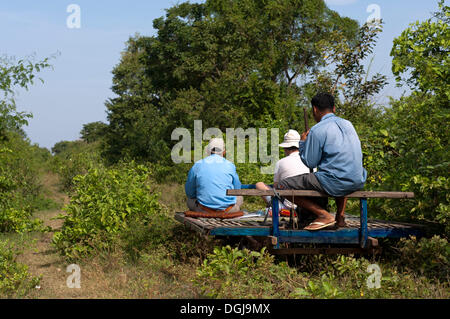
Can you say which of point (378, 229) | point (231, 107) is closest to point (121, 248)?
point (378, 229)

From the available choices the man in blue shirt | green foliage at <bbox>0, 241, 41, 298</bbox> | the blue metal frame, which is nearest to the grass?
green foliage at <bbox>0, 241, 41, 298</bbox>

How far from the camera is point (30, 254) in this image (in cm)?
852

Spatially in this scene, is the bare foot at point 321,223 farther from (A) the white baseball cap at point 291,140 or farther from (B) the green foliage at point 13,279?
(B) the green foliage at point 13,279

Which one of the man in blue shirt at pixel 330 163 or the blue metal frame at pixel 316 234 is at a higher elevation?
Answer: the man in blue shirt at pixel 330 163

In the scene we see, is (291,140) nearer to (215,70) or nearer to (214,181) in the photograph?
(214,181)

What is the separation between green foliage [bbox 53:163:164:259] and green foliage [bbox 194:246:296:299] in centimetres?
232

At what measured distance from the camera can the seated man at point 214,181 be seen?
710 centimetres

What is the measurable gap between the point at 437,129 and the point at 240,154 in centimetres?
783

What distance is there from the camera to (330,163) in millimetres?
5512

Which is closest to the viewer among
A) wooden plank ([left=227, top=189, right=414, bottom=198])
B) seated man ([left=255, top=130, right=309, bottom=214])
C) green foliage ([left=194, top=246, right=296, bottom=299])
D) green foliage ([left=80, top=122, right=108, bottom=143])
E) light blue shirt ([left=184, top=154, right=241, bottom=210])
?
green foliage ([left=194, top=246, right=296, bottom=299])

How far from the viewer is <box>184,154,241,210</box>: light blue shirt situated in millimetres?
7094

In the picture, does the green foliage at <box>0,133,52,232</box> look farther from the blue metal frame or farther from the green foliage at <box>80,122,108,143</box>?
the green foliage at <box>80,122,108,143</box>

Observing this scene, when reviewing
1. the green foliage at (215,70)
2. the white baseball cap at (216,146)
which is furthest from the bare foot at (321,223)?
the green foliage at (215,70)

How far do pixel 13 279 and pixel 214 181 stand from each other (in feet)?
8.98
